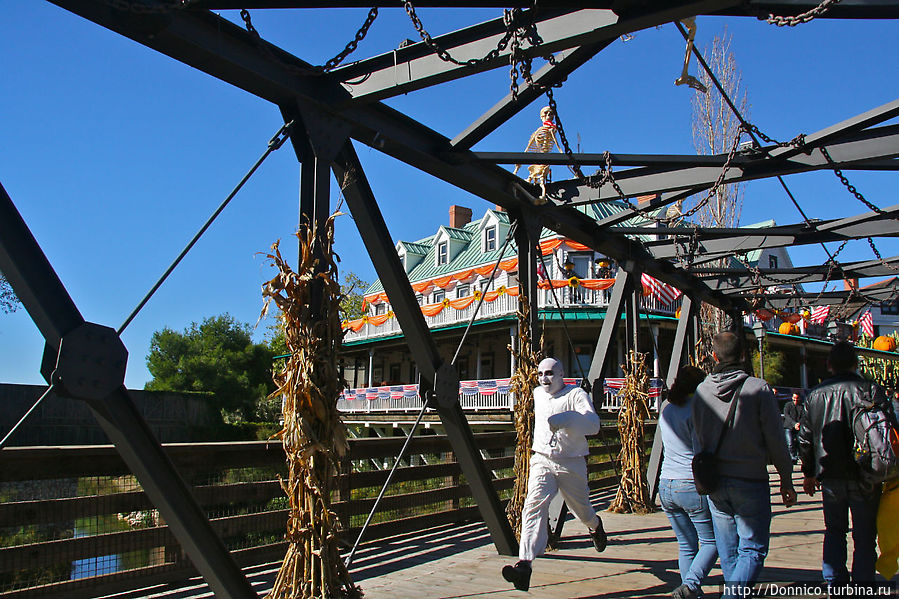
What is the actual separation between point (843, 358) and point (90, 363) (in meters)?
4.76

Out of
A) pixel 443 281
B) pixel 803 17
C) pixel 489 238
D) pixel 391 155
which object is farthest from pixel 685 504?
pixel 443 281

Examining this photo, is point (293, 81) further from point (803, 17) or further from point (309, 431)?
point (803, 17)

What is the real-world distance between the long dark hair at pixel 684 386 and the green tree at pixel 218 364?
41116mm

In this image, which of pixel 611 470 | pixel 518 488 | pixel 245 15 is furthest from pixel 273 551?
pixel 611 470

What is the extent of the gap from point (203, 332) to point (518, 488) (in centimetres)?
4867

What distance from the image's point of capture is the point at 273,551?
6.07m

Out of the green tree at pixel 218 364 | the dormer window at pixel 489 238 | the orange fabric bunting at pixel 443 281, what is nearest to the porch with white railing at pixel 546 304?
the orange fabric bunting at pixel 443 281

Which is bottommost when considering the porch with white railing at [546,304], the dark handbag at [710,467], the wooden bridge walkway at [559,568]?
the wooden bridge walkway at [559,568]

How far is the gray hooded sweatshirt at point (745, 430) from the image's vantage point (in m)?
4.20

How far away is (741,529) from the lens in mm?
4199

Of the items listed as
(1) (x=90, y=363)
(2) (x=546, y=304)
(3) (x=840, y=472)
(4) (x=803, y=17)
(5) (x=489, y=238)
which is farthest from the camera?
(5) (x=489, y=238)

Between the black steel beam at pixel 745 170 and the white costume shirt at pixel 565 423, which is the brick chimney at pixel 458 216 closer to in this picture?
the black steel beam at pixel 745 170

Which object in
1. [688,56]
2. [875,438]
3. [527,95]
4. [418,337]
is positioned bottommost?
[875,438]

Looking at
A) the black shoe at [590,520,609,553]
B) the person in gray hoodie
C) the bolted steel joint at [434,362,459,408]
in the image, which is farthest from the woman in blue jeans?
the bolted steel joint at [434,362,459,408]
